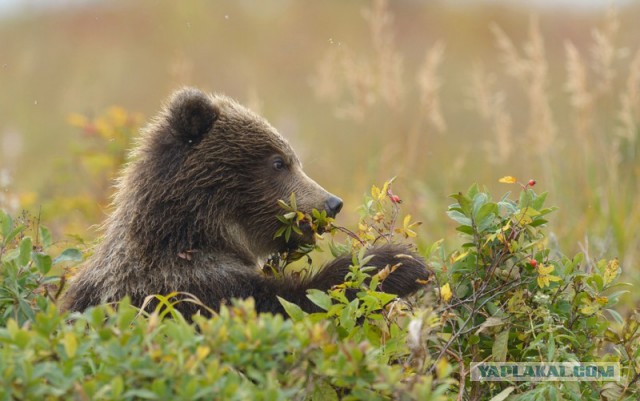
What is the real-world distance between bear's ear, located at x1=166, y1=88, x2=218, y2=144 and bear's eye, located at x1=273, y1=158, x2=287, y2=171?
0.40 m

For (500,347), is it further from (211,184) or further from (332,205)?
(211,184)

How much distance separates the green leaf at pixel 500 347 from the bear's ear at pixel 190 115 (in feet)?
6.22

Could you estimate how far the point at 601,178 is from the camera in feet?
28.4

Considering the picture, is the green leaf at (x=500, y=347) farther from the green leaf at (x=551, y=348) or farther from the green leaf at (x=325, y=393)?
the green leaf at (x=325, y=393)

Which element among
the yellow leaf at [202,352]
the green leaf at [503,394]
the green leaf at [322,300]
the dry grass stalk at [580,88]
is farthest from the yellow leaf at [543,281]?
the dry grass stalk at [580,88]

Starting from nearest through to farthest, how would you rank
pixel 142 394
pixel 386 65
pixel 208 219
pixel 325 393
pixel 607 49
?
pixel 142 394 < pixel 325 393 < pixel 208 219 < pixel 607 49 < pixel 386 65

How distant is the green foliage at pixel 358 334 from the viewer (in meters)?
2.59

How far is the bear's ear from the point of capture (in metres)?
4.71

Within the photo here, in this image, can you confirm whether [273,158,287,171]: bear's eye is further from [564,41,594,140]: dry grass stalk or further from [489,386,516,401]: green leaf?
[564,41,594,140]: dry grass stalk

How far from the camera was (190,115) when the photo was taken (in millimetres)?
4730

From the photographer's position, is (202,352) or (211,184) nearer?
(202,352)

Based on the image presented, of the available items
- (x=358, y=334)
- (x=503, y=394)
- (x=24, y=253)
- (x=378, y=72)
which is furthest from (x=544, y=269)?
(x=378, y=72)

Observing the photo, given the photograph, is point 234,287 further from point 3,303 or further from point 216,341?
point 216,341

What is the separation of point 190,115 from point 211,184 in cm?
38
